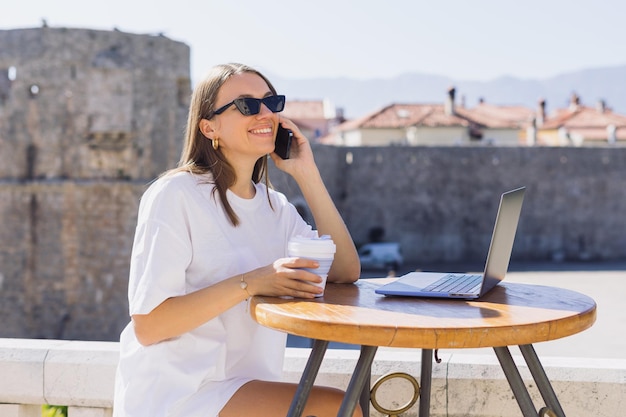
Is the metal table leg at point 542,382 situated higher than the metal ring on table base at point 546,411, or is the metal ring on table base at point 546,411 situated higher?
the metal table leg at point 542,382

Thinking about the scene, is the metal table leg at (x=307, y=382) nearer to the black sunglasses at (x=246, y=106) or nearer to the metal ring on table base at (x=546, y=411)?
the metal ring on table base at (x=546, y=411)

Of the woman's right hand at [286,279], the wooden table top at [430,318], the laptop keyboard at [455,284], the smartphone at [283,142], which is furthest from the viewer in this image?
the smartphone at [283,142]

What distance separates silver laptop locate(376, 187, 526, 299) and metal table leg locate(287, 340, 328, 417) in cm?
29

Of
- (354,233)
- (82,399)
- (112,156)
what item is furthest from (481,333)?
(354,233)

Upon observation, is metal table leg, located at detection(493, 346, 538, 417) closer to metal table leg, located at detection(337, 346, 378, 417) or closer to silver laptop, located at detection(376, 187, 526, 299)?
silver laptop, located at detection(376, 187, 526, 299)

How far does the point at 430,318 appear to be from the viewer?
78.4 inches

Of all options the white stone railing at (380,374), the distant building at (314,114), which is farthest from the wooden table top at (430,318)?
the distant building at (314,114)

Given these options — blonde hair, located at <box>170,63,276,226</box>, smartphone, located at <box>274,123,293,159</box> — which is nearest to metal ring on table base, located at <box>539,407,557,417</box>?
→ blonde hair, located at <box>170,63,276,226</box>

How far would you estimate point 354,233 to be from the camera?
24.9 m

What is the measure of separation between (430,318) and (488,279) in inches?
14.7

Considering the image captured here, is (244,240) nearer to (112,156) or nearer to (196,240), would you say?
(196,240)

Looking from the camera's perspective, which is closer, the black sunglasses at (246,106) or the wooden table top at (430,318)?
the wooden table top at (430,318)

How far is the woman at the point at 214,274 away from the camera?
217 cm

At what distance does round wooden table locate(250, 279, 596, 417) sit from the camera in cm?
188
